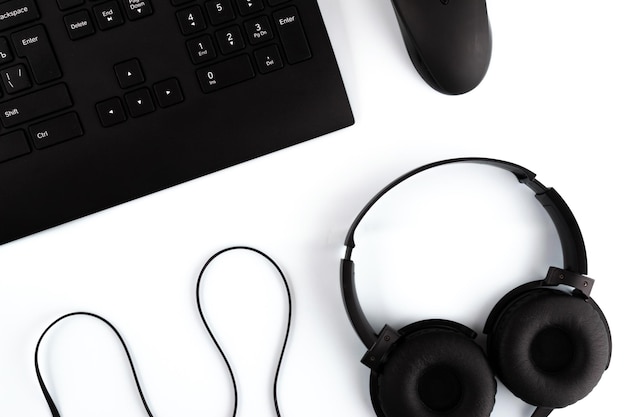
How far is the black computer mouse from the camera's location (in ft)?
1.78

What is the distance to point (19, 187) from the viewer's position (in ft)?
1.78

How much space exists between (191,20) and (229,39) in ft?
0.12

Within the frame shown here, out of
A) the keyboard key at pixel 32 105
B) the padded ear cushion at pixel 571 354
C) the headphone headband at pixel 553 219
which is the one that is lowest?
the padded ear cushion at pixel 571 354

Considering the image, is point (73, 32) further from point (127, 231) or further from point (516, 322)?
point (516, 322)

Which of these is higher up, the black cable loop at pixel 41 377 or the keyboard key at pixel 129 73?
the keyboard key at pixel 129 73

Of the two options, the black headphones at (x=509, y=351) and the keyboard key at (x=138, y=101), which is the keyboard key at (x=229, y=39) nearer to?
the keyboard key at (x=138, y=101)

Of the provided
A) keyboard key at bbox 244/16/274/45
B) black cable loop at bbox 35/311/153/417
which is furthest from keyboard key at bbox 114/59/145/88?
→ black cable loop at bbox 35/311/153/417

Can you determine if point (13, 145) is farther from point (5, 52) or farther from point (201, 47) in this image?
point (201, 47)

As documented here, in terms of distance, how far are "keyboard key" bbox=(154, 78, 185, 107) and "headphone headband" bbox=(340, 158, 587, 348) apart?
0.20 m

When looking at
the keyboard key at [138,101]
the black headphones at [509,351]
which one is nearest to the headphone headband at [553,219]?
the black headphones at [509,351]

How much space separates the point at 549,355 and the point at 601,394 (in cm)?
9

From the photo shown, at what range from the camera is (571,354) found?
1.95 feet

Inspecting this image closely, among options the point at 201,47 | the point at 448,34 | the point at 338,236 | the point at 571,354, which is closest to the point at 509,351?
the point at 571,354

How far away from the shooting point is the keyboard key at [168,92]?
0.54 meters
